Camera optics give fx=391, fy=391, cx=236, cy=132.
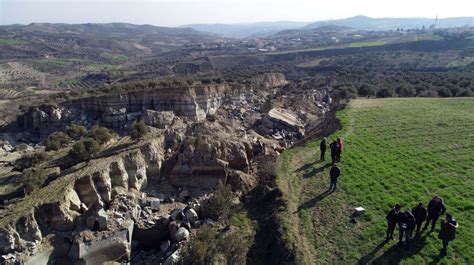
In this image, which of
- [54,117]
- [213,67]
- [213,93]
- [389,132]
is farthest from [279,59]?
[389,132]

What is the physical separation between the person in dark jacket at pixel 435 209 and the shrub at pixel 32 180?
18.7 m

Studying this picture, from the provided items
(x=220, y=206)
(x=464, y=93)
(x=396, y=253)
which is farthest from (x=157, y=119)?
(x=464, y=93)

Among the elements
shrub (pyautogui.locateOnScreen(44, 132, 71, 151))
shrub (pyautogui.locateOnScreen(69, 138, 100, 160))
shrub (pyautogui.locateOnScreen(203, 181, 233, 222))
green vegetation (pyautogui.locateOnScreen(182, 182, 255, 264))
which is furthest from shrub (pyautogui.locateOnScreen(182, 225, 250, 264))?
shrub (pyautogui.locateOnScreen(44, 132, 71, 151))

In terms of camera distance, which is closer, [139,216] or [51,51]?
[139,216]

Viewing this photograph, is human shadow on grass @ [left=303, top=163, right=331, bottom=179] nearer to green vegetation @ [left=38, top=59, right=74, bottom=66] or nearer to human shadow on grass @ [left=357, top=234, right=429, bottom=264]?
human shadow on grass @ [left=357, top=234, right=429, bottom=264]

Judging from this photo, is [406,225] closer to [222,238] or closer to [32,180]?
[222,238]

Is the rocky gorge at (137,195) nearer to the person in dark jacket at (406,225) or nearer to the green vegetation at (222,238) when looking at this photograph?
the green vegetation at (222,238)

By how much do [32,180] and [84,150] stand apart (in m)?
4.01

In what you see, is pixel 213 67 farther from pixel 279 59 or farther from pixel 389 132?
pixel 389 132

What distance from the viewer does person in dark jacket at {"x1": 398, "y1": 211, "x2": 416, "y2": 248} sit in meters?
14.3

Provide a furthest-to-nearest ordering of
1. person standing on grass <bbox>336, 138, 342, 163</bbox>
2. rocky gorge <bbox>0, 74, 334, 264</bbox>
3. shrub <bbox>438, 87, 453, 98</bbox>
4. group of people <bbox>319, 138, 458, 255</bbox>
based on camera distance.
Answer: shrub <bbox>438, 87, 453, 98</bbox>, person standing on grass <bbox>336, 138, 342, 163</bbox>, rocky gorge <bbox>0, 74, 334, 264</bbox>, group of people <bbox>319, 138, 458, 255</bbox>

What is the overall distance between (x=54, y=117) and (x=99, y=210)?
120 feet

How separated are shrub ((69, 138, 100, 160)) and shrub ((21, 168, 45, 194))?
9.72 ft

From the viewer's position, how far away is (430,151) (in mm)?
23031
